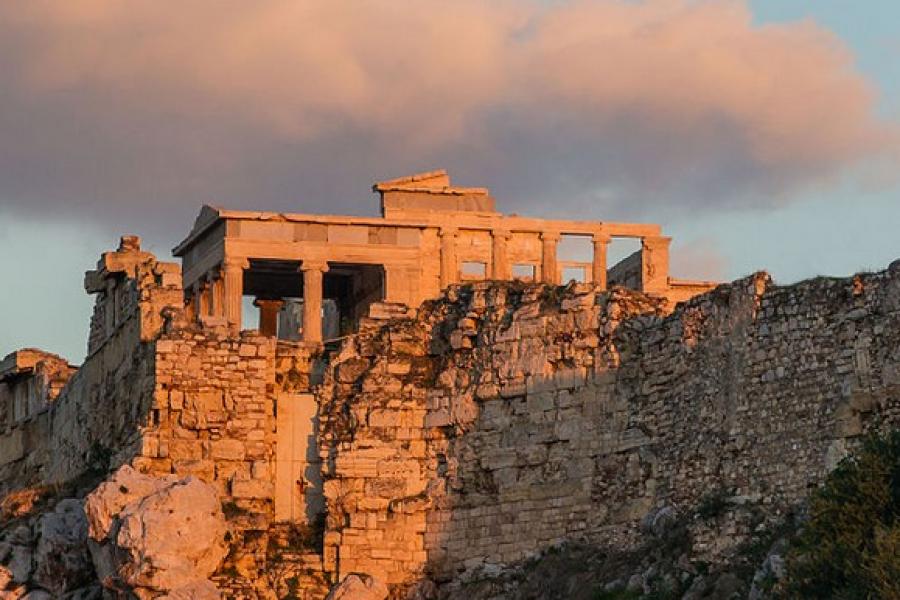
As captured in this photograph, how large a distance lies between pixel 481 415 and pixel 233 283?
14.9m

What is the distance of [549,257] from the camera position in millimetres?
71938

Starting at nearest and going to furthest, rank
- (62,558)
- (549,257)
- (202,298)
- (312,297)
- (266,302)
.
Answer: (62,558) < (312,297) < (202,298) < (266,302) < (549,257)

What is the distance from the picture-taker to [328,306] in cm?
7906

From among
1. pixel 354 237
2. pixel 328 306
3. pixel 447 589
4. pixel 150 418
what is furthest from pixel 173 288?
pixel 328 306

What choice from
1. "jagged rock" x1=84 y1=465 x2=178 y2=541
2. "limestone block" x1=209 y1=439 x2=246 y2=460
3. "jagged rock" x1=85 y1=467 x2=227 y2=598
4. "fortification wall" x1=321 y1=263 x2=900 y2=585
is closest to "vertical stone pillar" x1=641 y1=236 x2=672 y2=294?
"fortification wall" x1=321 y1=263 x2=900 y2=585

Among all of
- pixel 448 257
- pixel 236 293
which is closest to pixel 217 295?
pixel 236 293

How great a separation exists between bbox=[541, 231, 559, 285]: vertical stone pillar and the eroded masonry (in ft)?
42.9

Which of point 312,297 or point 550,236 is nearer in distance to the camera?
point 312,297

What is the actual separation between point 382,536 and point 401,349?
3.11 m

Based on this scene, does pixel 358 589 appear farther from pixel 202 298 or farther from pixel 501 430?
pixel 202 298

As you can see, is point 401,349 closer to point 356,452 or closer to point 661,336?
point 356,452

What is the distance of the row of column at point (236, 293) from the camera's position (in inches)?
2638

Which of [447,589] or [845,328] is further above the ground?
[845,328]

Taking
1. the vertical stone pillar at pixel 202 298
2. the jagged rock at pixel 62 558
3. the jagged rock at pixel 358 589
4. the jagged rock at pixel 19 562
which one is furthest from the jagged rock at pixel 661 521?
the vertical stone pillar at pixel 202 298
